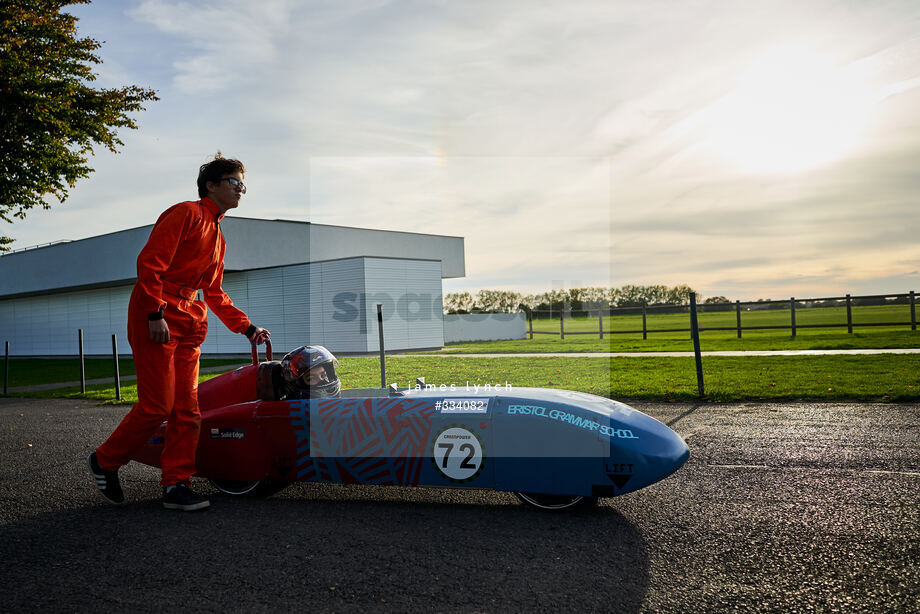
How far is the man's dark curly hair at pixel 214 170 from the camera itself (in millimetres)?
4387

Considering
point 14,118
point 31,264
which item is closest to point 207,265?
point 14,118

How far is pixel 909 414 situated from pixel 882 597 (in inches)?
201

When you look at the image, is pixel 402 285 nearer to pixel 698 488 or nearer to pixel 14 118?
pixel 14 118

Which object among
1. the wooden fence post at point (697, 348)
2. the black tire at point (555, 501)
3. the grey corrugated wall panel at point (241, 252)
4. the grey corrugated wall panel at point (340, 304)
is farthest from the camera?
the grey corrugated wall panel at point (241, 252)

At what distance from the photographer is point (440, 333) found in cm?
2864

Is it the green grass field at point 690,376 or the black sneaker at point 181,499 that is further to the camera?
the green grass field at point 690,376

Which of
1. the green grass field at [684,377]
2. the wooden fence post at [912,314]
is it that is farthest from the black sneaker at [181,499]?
the wooden fence post at [912,314]

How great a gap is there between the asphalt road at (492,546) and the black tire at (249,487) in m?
0.09

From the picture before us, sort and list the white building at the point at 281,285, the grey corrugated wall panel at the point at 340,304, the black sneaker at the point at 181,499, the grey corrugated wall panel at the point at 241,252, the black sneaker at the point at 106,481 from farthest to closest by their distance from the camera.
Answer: the grey corrugated wall panel at the point at 241,252 → the white building at the point at 281,285 → the grey corrugated wall panel at the point at 340,304 → the black sneaker at the point at 106,481 → the black sneaker at the point at 181,499

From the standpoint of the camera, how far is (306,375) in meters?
4.51

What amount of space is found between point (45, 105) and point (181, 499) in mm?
10745

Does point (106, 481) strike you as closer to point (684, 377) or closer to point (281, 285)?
point (684, 377)

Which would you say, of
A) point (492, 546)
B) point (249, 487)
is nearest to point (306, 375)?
point (249, 487)

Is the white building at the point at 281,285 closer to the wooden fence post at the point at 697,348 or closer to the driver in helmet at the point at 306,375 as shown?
the wooden fence post at the point at 697,348
